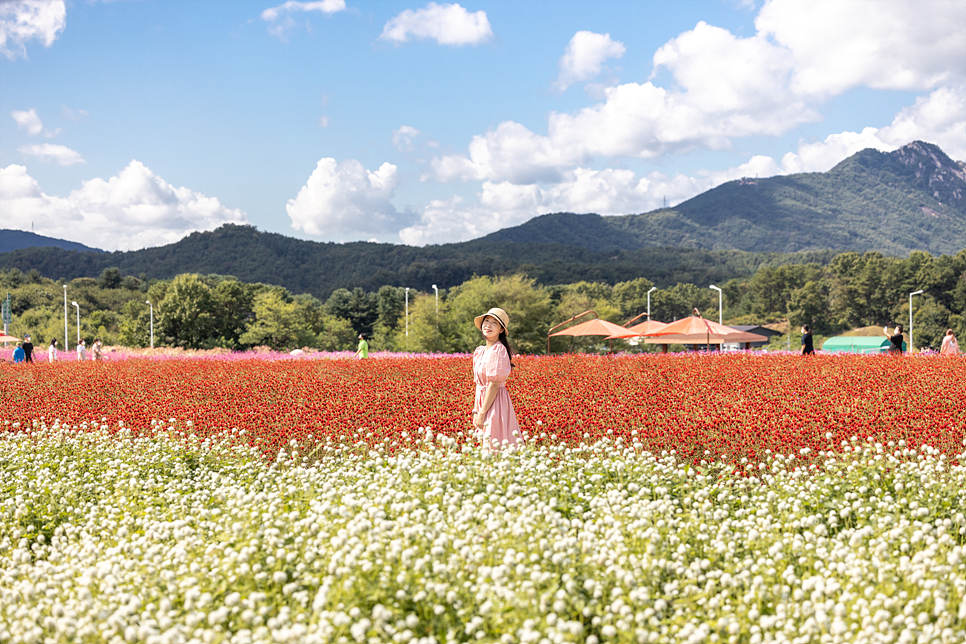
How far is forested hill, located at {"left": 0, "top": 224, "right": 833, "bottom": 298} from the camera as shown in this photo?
393 ft

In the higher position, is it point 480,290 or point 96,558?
point 480,290

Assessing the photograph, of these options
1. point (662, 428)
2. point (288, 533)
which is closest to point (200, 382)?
point (662, 428)

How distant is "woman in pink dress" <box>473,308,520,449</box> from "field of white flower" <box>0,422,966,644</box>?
1241 millimetres

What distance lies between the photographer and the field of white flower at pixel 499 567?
3.05 m

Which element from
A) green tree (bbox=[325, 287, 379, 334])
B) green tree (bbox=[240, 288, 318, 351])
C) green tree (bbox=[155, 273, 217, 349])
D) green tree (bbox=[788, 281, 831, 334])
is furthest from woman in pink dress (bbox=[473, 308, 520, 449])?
green tree (bbox=[788, 281, 831, 334])

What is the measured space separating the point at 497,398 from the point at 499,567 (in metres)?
3.89

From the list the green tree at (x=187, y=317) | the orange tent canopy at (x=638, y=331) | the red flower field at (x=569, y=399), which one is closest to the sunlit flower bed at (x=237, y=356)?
the red flower field at (x=569, y=399)

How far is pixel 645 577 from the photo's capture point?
3.69 m

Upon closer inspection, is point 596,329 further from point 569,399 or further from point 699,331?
point 569,399

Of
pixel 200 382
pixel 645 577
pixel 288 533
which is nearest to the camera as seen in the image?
pixel 645 577

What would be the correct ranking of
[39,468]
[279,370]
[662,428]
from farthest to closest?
[279,370] < [662,428] < [39,468]

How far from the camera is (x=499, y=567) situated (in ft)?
10.6

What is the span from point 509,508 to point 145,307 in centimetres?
7791

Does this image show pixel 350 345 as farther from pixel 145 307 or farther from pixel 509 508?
pixel 509 508
